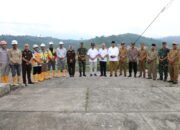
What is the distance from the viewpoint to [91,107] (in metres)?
9.12

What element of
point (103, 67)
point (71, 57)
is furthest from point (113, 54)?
point (71, 57)

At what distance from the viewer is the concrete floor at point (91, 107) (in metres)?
7.73

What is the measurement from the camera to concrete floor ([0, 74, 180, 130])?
7.73 meters

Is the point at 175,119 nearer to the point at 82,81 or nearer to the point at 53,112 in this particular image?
the point at 53,112

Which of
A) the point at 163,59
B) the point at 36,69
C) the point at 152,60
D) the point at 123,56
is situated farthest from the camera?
the point at 123,56

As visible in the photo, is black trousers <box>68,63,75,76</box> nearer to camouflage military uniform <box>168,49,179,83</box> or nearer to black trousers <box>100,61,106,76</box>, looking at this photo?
black trousers <box>100,61,106,76</box>

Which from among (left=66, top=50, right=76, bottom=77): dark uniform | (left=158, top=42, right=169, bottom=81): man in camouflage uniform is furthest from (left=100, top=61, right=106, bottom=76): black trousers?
(left=158, top=42, right=169, bottom=81): man in camouflage uniform

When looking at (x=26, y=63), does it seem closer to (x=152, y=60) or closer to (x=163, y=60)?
(x=152, y=60)

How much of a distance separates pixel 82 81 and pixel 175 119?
20.0 feet

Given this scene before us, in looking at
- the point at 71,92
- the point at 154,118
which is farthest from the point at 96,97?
the point at 154,118

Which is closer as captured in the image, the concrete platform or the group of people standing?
the concrete platform

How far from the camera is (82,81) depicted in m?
13.8

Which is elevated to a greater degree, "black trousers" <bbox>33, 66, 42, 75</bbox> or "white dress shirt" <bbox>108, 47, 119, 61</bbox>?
"white dress shirt" <bbox>108, 47, 119, 61</bbox>

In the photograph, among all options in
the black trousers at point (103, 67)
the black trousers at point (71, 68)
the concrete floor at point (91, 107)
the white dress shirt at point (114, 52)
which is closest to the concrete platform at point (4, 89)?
the concrete floor at point (91, 107)
